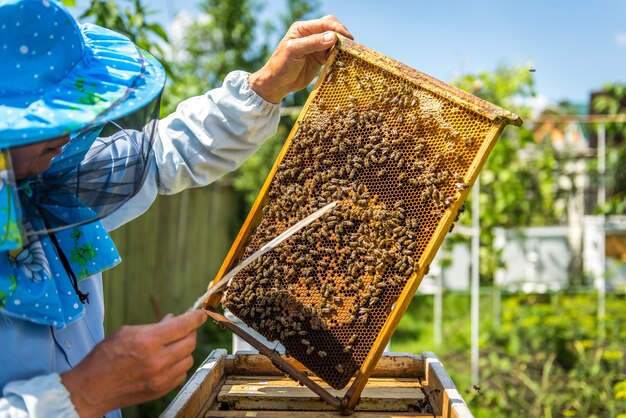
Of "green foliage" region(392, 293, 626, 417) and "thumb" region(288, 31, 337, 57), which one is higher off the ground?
"thumb" region(288, 31, 337, 57)

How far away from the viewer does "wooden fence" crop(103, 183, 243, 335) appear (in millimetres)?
6191

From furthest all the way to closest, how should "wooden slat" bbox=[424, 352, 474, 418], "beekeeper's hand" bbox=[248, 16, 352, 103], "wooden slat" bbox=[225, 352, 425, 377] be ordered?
"wooden slat" bbox=[225, 352, 425, 377]
"beekeeper's hand" bbox=[248, 16, 352, 103]
"wooden slat" bbox=[424, 352, 474, 418]

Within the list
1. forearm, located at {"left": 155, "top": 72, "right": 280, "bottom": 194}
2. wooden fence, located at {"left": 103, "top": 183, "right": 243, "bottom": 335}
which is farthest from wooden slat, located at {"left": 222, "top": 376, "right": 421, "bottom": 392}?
wooden fence, located at {"left": 103, "top": 183, "right": 243, "bottom": 335}

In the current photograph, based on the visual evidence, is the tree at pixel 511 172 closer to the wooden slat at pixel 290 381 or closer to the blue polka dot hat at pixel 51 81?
the wooden slat at pixel 290 381

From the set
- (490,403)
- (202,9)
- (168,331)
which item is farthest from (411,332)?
(202,9)

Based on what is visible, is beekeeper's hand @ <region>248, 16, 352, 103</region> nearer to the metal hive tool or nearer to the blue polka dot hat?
Answer: the metal hive tool

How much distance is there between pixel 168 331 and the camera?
1.61 metres

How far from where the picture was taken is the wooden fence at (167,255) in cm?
619

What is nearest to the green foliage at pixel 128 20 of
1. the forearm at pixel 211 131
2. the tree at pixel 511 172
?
the forearm at pixel 211 131

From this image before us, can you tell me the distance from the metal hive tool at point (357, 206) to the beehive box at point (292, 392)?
0.17m

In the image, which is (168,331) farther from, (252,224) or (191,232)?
(191,232)

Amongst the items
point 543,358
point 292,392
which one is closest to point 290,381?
point 292,392

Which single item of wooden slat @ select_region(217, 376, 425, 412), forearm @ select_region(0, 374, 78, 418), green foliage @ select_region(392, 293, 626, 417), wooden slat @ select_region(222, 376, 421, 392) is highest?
forearm @ select_region(0, 374, 78, 418)

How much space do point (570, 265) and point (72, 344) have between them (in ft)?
31.4
